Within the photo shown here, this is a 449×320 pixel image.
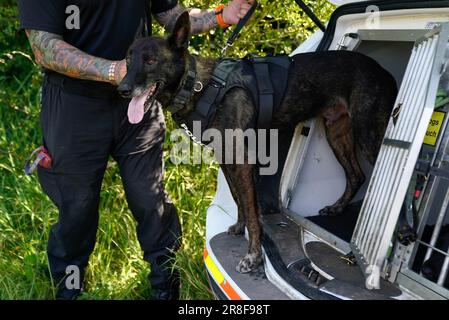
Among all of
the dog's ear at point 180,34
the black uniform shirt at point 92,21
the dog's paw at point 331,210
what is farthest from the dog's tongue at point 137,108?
the dog's paw at point 331,210

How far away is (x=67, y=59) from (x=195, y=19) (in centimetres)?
111

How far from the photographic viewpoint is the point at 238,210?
10.5ft

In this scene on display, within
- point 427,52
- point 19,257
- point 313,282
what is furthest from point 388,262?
point 19,257

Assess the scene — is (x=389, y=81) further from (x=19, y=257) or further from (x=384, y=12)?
(x=19, y=257)

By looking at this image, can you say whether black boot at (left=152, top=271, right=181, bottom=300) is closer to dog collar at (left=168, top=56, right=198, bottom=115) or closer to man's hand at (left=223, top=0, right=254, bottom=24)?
dog collar at (left=168, top=56, right=198, bottom=115)

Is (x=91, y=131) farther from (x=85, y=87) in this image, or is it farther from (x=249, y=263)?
(x=249, y=263)

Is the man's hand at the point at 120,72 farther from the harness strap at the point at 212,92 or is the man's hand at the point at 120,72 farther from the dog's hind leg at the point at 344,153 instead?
the dog's hind leg at the point at 344,153

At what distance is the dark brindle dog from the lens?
2.81m

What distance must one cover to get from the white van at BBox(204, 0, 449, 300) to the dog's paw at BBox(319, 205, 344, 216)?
208mm

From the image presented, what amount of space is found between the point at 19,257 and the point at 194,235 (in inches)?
54.4

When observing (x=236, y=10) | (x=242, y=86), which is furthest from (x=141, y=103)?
(x=236, y=10)

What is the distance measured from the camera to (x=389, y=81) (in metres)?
3.04

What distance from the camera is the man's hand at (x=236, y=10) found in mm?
3293

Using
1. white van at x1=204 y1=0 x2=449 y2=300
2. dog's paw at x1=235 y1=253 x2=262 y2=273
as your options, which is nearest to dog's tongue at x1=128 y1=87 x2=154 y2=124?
white van at x1=204 y1=0 x2=449 y2=300
